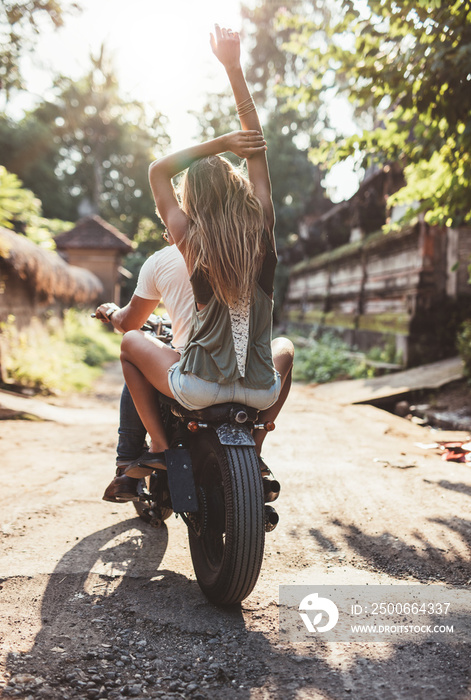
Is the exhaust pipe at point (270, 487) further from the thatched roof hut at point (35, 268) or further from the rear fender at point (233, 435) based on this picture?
the thatched roof hut at point (35, 268)

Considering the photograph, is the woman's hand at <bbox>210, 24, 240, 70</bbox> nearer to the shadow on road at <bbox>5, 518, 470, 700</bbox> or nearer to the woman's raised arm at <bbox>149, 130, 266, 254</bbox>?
the woman's raised arm at <bbox>149, 130, 266, 254</bbox>

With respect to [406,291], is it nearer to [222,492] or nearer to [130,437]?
[130,437]

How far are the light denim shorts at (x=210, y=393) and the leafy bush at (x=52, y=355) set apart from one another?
640 cm

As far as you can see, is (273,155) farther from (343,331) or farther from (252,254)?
(252,254)

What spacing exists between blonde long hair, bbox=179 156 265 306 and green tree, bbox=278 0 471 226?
3.05 meters

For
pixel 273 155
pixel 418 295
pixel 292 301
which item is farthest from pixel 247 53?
pixel 418 295

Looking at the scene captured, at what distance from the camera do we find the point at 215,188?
2.34 meters

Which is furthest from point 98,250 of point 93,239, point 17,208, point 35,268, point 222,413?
point 222,413

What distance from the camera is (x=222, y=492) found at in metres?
2.37

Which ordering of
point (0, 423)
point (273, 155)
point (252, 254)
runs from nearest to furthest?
point (252, 254) < point (0, 423) < point (273, 155)

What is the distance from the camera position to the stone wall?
973 centimetres

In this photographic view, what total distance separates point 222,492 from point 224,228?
1066mm

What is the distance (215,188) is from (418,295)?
27.0 feet

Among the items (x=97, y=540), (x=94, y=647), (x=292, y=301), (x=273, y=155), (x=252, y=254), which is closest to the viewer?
(x=94, y=647)
